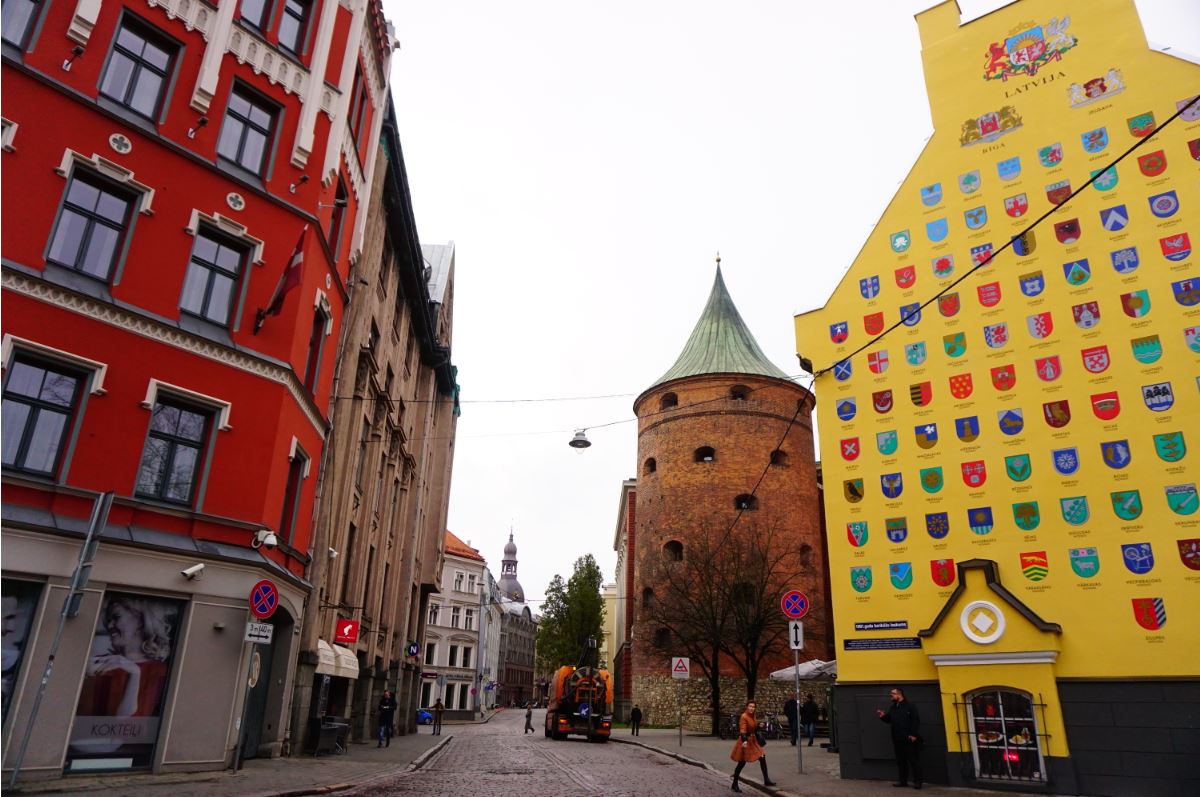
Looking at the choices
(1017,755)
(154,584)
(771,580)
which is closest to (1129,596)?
(1017,755)

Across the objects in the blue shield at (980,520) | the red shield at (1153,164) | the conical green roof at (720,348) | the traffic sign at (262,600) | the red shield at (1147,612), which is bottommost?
the traffic sign at (262,600)

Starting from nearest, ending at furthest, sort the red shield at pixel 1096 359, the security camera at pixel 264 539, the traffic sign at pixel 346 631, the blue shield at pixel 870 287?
the security camera at pixel 264 539 → the red shield at pixel 1096 359 → the blue shield at pixel 870 287 → the traffic sign at pixel 346 631

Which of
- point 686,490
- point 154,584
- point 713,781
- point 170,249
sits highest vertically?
point 686,490

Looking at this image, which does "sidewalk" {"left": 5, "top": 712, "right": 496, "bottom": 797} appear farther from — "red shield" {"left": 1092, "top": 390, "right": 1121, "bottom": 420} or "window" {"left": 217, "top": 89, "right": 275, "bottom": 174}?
"red shield" {"left": 1092, "top": 390, "right": 1121, "bottom": 420}

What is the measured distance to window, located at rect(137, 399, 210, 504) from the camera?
12523 millimetres

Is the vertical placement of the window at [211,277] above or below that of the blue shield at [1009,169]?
below

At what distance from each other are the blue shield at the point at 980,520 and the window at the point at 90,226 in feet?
53.1

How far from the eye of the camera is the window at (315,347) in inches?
663

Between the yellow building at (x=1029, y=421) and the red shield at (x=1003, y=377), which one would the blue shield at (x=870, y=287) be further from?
the red shield at (x=1003, y=377)

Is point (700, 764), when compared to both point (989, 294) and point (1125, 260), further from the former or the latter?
point (1125, 260)

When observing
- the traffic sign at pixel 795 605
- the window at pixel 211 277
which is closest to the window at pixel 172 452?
the window at pixel 211 277

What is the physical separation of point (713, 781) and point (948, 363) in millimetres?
9860

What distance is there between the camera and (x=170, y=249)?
523 inches

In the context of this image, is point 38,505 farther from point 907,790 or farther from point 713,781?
point 907,790
